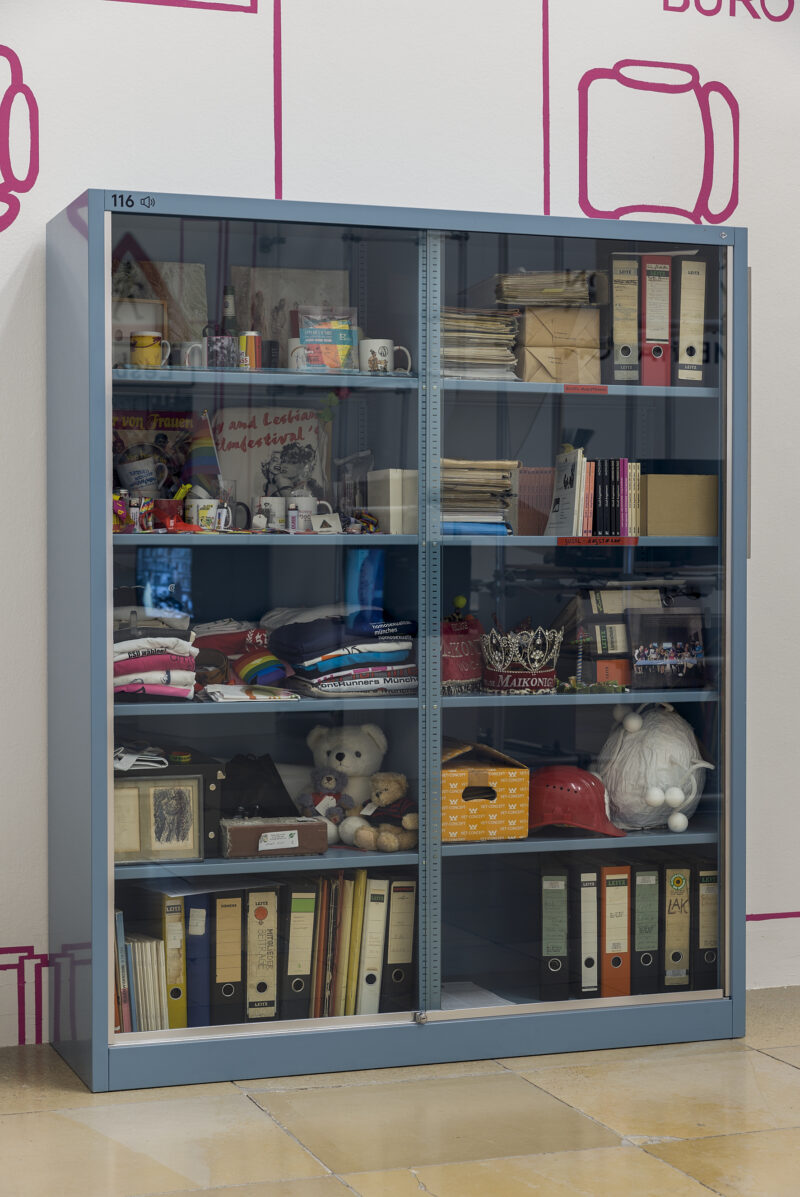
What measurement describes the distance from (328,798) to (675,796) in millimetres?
944

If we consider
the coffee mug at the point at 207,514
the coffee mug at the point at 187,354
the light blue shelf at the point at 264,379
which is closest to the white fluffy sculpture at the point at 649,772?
the light blue shelf at the point at 264,379

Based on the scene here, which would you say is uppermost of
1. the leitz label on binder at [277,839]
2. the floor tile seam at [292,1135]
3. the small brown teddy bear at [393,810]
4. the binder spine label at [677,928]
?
the small brown teddy bear at [393,810]

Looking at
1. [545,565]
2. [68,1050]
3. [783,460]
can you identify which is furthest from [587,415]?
[68,1050]

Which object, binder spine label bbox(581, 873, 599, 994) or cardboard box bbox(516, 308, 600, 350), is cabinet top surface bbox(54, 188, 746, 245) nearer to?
cardboard box bbox(516, 308, 600, 350)

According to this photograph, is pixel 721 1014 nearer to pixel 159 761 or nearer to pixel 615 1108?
pixel 615 1108

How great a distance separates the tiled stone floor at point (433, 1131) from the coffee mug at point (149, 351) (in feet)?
5.70

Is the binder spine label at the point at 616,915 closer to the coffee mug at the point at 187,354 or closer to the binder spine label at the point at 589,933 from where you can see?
the binder spine label at the point at 589,933

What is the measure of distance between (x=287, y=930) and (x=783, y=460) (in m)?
2.12

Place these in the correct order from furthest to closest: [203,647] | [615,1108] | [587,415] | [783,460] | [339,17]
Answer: [783,460], [339,17], [587,415], [203,647], [615,1108]

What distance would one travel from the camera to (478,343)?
12.0ft

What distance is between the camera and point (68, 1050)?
355 centimetres

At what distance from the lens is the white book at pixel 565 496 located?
3701 mm

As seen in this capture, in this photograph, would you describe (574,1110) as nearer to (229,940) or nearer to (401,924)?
(401,924)

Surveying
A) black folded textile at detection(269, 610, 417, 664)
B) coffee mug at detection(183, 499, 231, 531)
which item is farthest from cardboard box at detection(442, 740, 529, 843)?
coffee mug at detection(183, 499, 231, 531)
